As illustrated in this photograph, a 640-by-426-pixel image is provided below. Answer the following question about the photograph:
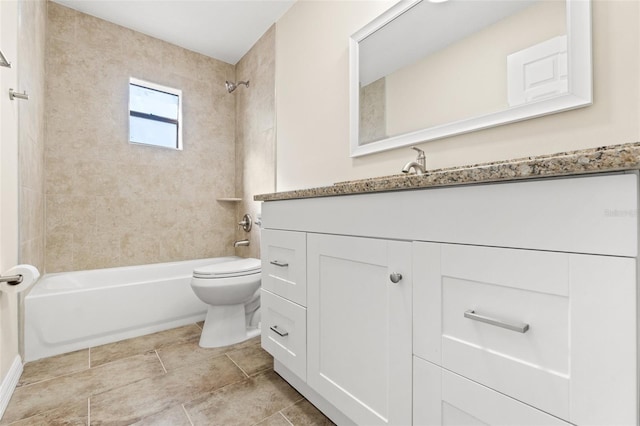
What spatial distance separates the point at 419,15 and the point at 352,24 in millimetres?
455

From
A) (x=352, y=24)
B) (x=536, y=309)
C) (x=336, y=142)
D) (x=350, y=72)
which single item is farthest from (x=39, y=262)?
(x=536, y=309)

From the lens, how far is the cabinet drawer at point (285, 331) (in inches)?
44.3

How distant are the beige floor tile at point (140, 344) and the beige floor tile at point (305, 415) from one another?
1040 millimetres

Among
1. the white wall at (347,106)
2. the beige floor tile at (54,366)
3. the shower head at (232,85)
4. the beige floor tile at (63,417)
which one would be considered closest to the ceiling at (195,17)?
the white wall at (347,106)

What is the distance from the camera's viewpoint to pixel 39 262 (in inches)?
77.6

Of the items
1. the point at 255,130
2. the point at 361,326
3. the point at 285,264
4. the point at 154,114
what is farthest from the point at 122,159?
the point at 361,326

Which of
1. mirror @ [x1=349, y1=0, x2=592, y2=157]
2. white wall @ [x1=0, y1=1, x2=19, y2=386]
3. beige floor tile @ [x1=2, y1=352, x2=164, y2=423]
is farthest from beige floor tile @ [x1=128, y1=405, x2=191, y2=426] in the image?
mirror @ [x1=349, y1=0, x2=592, y2=157]

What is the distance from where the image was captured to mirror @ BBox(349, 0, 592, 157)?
36.8 inches

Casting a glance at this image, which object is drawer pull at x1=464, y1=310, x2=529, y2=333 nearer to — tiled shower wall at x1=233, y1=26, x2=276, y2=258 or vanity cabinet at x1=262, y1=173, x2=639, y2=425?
vanity cabinet at x1=262, y1=173, x2=639, y2=425

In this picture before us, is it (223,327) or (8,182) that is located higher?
(8,182)

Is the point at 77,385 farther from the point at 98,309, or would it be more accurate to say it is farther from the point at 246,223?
the point at 246,223

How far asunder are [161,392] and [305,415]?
68 centimetres

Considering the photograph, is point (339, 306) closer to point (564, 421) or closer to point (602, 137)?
point (564, 421)

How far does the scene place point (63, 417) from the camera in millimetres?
1143
